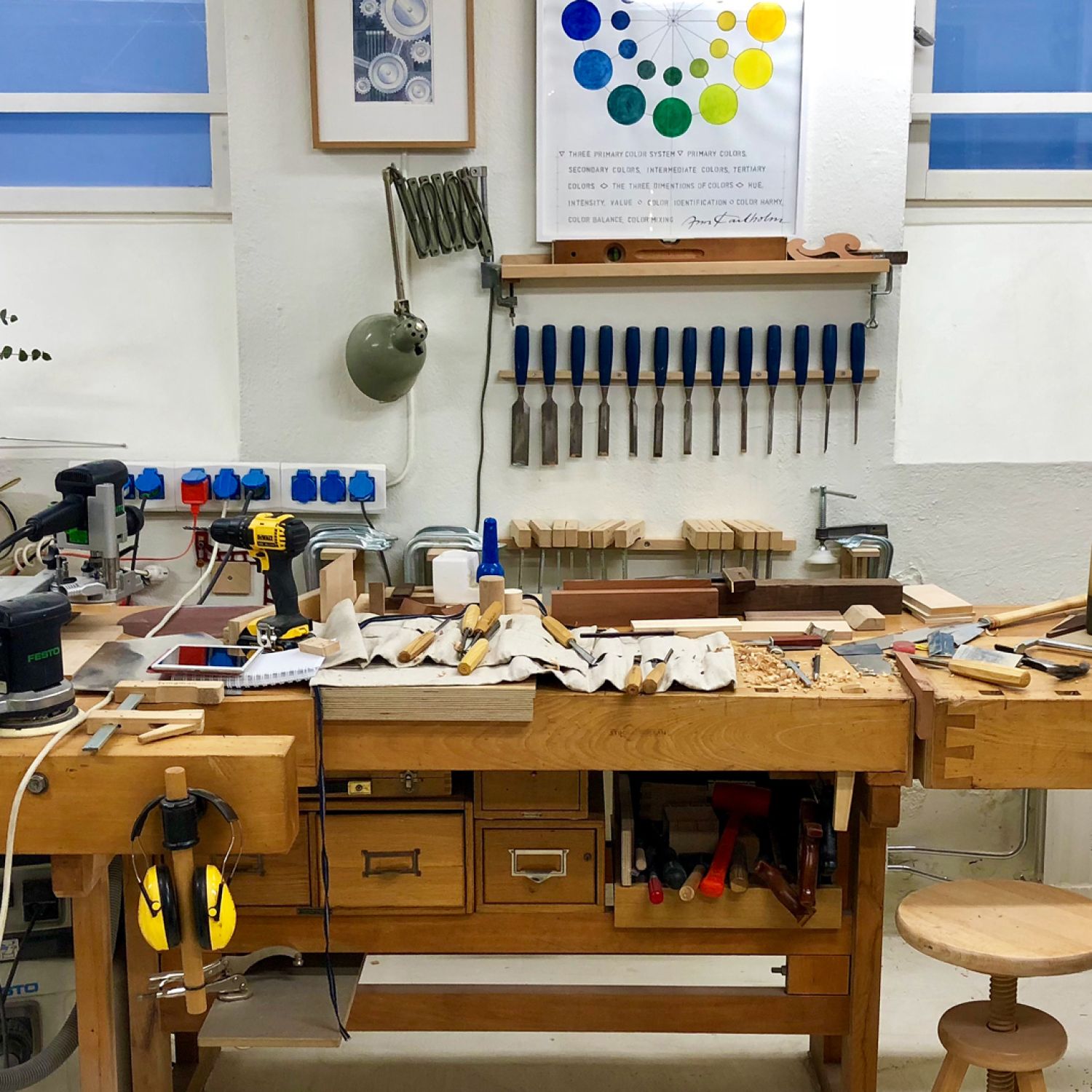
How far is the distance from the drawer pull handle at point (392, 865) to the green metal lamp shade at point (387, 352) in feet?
3.63

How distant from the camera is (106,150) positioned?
258 centimetres

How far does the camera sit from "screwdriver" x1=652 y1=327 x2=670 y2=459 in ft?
7.95

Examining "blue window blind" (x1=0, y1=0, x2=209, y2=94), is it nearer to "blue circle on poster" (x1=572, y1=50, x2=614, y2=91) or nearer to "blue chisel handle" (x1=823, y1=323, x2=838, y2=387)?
"blue circle on poster" (x1=572, y1=50, x2=614, y2=91)

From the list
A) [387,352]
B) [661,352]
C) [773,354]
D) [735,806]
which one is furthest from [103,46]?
[735,806]

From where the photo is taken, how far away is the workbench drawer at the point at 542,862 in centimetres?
171

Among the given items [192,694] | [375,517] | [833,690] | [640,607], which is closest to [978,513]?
[640,607]

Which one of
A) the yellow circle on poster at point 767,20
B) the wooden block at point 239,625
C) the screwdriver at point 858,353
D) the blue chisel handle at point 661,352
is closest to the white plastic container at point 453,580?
the wooden block at point 239,625

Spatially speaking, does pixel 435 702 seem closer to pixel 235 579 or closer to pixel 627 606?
pixel 627 606

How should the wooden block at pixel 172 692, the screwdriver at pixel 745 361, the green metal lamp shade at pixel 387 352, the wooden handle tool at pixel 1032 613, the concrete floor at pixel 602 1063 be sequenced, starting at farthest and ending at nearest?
the screwdriver at pixel 745 361 < the green metal lamp shade at pixel 387 352 < the concrete floor at pixel 602 1063 < the wooden handle tool at pixel 1032 613 < the wooden block at pixel 172 692

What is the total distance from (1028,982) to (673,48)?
2.26 metres

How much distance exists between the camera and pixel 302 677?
4.78ft

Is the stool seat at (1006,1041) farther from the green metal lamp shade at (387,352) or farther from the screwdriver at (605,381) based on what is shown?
the green metal lamp shade at (387,352)

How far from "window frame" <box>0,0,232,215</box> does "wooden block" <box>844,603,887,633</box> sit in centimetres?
178

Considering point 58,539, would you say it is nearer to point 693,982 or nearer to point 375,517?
point 375,517
